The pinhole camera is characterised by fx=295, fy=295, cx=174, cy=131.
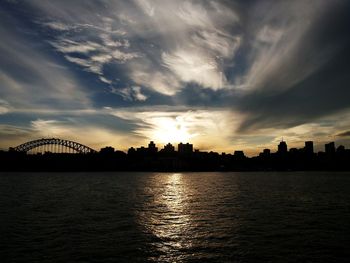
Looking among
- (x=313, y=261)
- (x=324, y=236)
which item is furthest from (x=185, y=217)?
(x=313, y=261)

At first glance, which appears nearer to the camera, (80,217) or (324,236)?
(324,236)

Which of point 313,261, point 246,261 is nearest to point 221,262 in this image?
point 246,261

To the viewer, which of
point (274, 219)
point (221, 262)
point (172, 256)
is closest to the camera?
point (221, 262)

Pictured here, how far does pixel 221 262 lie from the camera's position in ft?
72.1

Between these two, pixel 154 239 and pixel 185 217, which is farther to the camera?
pixel 185 217

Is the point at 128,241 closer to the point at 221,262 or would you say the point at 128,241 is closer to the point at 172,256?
the point at 172,256

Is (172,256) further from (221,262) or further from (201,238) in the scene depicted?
(201,238)

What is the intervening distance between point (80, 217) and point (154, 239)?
16952 millimetres

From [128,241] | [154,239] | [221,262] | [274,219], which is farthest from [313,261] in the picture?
[274,219]

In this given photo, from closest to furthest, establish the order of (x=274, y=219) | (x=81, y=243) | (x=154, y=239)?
(x=81, y=243) → (x=154, y=239) → (x=274, y=219)

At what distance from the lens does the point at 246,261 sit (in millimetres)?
22375

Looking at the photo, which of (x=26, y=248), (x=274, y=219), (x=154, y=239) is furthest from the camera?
(x=274, y=219)

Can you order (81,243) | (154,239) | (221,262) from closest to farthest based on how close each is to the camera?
(221,262) < (81,243) < (154,239)

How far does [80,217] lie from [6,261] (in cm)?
2000
